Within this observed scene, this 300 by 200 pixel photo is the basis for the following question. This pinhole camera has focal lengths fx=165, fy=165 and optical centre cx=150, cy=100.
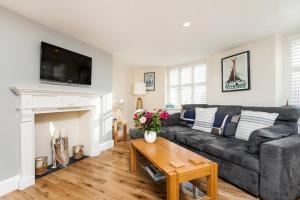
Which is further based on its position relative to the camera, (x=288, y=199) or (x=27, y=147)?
(x=27, y=147)

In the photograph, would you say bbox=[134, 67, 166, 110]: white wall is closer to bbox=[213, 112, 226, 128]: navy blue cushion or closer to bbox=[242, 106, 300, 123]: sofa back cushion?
bbox=[213, 112, 226, 128]: navy blue cushion

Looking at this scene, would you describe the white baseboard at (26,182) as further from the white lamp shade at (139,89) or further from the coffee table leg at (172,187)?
the white lamp shade at (139,89)

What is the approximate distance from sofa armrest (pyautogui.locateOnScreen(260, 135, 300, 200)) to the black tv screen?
271cm

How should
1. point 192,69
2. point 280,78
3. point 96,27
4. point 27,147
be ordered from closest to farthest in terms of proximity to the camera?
point 27,147 → point 96,27 → point 280,78 → point 192,69

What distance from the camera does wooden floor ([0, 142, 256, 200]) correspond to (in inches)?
70.7

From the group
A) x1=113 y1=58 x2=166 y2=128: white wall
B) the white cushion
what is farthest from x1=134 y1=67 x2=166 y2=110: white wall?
the white cushion

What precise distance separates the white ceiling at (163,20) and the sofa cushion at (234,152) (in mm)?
1651

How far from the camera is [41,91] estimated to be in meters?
2.14

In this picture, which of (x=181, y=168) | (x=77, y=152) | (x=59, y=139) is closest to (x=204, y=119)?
(x=181, y=168)

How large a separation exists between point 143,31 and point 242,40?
1.76 meters

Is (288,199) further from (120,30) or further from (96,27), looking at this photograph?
(96,27)

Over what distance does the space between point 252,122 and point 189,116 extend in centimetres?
135

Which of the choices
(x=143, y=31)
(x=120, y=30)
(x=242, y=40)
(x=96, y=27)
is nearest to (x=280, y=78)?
(x=242, y=40)

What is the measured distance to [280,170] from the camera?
4.98 feet
